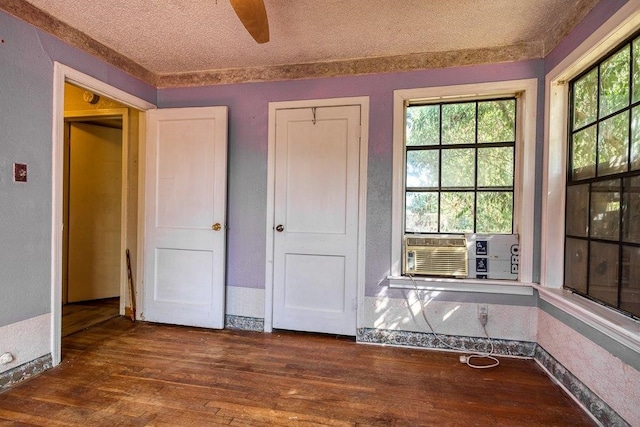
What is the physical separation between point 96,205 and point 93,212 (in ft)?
0.30

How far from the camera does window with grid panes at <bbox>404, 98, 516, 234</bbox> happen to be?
9.04 ft

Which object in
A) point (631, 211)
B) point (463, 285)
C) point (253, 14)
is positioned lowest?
point (463, 285)

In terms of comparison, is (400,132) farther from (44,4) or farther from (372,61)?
(44,4)

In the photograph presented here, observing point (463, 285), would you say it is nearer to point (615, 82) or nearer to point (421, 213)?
point (421, 213)

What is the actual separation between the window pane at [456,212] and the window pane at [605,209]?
33.3 inches

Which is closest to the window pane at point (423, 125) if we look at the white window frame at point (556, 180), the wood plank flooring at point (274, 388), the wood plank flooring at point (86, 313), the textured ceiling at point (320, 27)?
the textured ceiling at point (320, 27)

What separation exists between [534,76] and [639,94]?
103cm

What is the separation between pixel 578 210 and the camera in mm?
2256

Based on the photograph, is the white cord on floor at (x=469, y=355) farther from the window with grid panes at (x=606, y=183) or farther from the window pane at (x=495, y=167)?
the window pane at (x=495, y=167)

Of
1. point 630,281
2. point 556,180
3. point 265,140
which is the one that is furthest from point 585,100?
point 265,140

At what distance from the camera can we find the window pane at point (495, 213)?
2.75m

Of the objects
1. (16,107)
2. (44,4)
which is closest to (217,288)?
(16,107)

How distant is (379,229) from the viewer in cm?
289

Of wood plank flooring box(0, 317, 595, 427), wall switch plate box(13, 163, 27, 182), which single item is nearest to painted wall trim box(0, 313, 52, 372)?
wood plank flooring box(0, 317, 595, 427)
